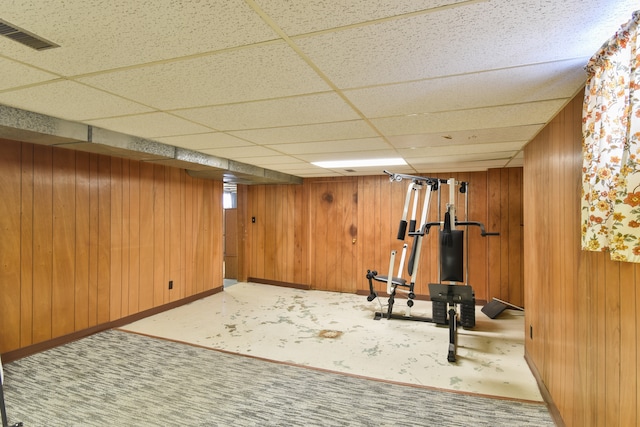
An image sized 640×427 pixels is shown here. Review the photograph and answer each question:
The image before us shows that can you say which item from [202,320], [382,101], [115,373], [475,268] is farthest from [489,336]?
[115,373]

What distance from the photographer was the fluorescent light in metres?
4.34

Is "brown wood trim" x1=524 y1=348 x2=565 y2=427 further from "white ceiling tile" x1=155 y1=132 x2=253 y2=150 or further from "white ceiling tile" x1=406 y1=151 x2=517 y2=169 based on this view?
"white ceiling tile" x1=155 y1=132 x2=253 y2=150

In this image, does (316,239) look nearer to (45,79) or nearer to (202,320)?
(202,320)

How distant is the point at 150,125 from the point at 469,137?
281 centimetres

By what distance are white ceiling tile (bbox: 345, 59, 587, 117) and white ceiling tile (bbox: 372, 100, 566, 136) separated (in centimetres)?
12

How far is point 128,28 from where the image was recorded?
124 centimetres

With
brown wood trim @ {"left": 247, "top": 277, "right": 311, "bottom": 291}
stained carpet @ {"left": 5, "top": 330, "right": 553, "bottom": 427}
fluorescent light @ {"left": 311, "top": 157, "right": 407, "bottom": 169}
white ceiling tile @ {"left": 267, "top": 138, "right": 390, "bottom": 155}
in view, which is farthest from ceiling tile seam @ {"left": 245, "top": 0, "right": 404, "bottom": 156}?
brown wood trim @ {"left": 247, "top": 277, "right": 311, "bottom": 291}

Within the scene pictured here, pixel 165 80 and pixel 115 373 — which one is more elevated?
pixel 165 80

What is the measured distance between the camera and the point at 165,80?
1740 mm

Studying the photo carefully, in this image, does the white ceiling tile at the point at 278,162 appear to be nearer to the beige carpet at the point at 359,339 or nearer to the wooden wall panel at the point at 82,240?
the wooden wall panel at the point at 82,240

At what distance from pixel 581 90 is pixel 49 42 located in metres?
2.64

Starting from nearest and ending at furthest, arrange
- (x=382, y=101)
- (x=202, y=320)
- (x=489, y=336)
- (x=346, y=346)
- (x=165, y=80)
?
(x=165, y=80) < (x=382, y=101) < (x=346, y=346) < (x=489, y=336) < (x=202, y=320)

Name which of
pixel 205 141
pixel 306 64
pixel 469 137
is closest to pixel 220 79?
pixel 306 64

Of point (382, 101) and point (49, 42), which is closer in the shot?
point (49, 42)
